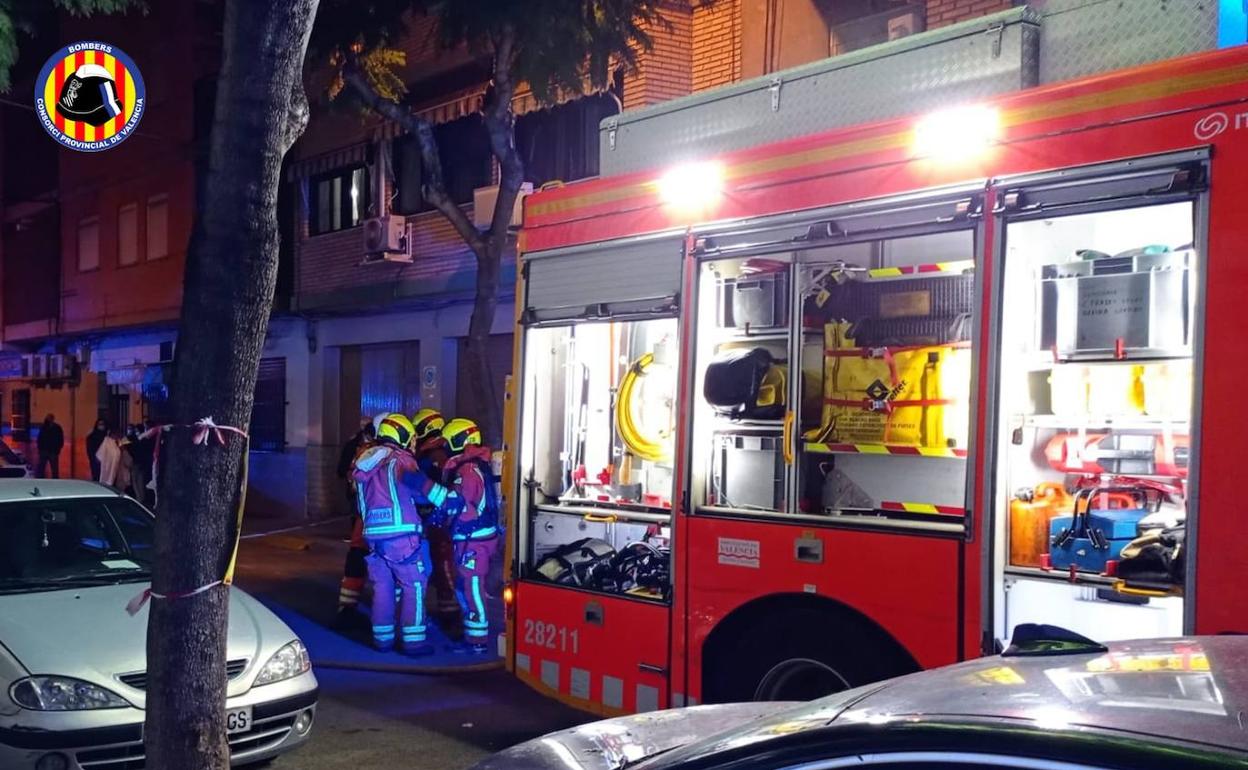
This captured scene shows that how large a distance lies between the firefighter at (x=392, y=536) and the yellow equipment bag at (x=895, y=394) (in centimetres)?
397

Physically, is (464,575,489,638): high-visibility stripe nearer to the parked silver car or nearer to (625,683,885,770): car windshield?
the parked silver car

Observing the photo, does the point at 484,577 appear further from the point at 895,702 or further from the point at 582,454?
the point at 895,702

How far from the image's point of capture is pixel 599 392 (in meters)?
6.70

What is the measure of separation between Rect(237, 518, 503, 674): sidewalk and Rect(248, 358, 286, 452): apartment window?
10.5ft

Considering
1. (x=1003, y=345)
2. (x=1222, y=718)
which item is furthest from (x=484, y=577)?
(x=1222, y=718)

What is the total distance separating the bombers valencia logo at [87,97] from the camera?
11.5 m

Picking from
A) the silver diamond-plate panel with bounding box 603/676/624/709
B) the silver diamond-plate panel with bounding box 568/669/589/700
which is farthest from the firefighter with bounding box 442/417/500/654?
the silver diamond-plate panel with bounding box 603/676/624/709

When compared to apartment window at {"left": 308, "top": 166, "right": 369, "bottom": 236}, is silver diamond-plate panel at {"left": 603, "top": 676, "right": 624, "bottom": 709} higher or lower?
lower

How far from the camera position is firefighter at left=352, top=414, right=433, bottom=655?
8227mm

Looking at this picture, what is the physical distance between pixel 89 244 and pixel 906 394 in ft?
84.5

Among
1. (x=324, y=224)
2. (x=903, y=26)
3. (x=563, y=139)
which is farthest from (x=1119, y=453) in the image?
(x=324, y=224)

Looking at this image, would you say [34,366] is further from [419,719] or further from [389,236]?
[419,719]

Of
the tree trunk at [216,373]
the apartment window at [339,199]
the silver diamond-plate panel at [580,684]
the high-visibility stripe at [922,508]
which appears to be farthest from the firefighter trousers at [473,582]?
the apartment window at [339,199]

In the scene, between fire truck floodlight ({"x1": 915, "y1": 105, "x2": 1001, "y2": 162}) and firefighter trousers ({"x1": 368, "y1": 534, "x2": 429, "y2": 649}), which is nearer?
fire truck floodlight ({"x1": 915, "y1": 105, "x2": 1001, "y2": 162})
